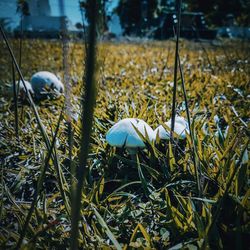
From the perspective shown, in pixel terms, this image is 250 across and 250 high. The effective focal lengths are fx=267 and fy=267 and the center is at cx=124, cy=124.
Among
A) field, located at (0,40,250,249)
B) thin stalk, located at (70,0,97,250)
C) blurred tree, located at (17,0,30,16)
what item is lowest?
field, located at (0,40,250,249)

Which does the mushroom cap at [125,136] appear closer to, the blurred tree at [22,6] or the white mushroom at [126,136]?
the white mushroom at [126,136]

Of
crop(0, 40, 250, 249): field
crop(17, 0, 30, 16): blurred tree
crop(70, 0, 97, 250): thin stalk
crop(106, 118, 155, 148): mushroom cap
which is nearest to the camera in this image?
crop(70, 0, 97, 250): thin stalk

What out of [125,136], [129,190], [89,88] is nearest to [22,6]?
[125,136]

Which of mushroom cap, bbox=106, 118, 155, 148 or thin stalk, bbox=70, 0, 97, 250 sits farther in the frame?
mushroom cap, bbox=106, 118, 155, 148

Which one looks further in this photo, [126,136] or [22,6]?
[22,6]

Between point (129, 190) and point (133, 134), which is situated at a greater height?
point (133, 134)

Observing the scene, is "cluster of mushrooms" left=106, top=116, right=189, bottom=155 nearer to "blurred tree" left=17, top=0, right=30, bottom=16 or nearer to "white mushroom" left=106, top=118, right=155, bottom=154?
"white mushroom" left=106, top=118, right=155, bottom=154

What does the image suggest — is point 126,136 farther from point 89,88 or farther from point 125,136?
point 89,88

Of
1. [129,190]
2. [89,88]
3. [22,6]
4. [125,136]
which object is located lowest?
[129,190]

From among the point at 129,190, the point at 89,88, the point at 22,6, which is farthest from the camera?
the point at 22,6

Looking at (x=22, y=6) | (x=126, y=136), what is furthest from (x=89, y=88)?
(x=22, y=6)

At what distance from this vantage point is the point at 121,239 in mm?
944

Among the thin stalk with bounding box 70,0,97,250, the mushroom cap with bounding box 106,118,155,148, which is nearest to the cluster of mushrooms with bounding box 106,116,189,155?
the mushroom cap with bounding box 106,118,155,148

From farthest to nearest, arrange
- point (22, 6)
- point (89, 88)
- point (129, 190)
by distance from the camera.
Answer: point (22, 6) → point (129, 190) → point (89, 88)
